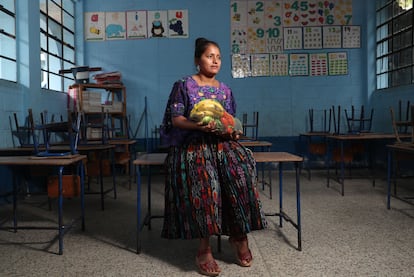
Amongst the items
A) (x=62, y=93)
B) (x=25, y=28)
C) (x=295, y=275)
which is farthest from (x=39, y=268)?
(x=62, y=93)

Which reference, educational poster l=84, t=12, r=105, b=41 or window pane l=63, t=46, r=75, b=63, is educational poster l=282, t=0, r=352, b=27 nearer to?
educational poster l=84, t=12, r=105, b=41

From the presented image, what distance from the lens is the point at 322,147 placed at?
529cm

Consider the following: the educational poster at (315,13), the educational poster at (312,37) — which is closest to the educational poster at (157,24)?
the educational poster at (315,13)

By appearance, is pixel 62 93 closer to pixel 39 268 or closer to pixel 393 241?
pixel 39 268

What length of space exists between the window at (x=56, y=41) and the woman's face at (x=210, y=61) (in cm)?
336

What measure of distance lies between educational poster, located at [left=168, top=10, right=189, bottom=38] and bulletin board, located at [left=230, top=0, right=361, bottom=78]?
738mm

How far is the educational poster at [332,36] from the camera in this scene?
5910 mm

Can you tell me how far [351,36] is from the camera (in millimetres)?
5914

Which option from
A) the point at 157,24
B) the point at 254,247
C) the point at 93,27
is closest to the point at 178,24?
the point at 157,24

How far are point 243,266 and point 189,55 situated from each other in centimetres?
443

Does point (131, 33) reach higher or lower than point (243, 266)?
higher

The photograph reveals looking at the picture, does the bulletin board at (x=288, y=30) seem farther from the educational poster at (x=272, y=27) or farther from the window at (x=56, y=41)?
the window at (x=56, y=41)

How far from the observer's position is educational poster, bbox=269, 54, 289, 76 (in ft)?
19.5

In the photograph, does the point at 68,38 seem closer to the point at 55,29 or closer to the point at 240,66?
the point at 55,29
